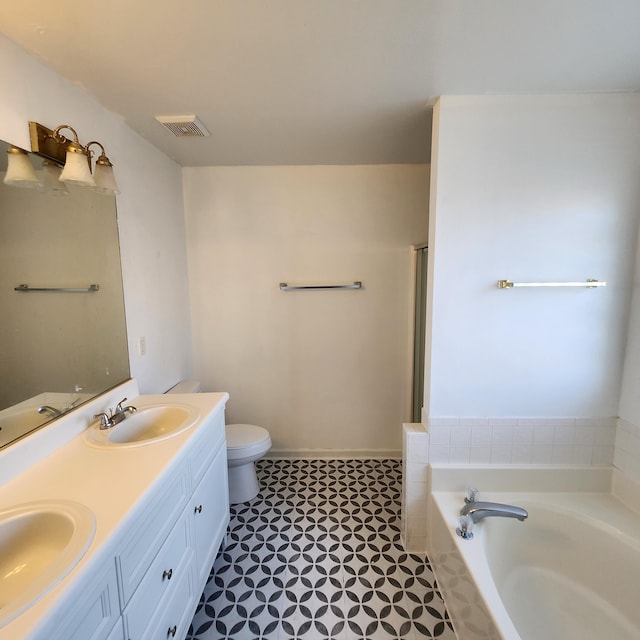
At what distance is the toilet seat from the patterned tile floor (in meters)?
0.38

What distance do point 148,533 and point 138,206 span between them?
1647 mm

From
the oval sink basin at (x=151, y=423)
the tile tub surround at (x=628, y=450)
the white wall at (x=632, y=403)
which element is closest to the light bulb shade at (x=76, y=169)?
the oval sink basin at (x=151, y=423)

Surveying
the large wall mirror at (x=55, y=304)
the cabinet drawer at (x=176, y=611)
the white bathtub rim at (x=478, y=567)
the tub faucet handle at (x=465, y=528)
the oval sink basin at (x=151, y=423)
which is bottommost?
the cabinet drawer at (x=176, y=611)

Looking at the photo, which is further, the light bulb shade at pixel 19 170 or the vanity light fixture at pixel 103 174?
the vanity light fixture at pixel 103 174

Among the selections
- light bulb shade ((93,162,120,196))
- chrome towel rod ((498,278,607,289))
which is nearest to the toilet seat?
light bulb shade ((93,162,120,196))

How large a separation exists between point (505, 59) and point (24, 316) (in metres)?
2.05

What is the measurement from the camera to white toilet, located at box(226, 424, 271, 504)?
2111 mm

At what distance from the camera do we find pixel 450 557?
1.48m

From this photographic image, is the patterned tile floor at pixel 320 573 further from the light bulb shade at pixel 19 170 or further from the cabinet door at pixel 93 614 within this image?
the light bulb shade at pixel 19 170

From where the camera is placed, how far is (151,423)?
1651 mm

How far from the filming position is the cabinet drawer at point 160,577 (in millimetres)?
971

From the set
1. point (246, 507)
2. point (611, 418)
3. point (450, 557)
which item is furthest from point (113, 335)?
point (611, 418)

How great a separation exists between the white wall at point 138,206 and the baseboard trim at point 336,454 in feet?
3.28

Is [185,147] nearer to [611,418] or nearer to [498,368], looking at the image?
[498,368]
